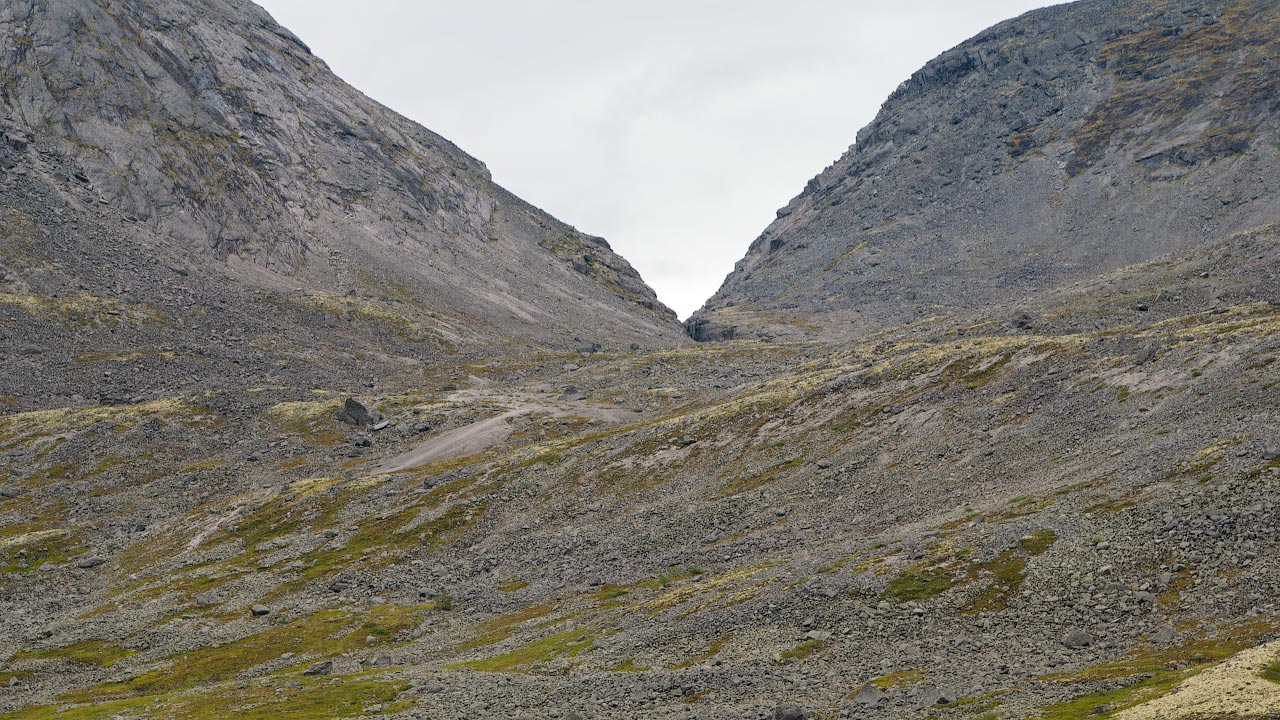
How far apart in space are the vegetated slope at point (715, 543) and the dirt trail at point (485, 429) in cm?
137

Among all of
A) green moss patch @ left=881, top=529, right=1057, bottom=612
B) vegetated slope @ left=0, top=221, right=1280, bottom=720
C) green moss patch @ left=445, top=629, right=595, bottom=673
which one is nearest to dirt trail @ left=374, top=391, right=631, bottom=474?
vegetated slope @ left=0, top=221, right=1280, bottom=720

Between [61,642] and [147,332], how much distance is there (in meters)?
107

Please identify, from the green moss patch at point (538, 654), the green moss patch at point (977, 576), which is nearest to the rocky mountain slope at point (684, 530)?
the green moss patch at point (977, 576)

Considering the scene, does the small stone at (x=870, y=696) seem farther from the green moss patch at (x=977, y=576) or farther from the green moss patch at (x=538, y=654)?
the green moss patch at (x=538, y=654)

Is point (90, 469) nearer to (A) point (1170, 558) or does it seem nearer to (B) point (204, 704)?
(B) point (204, 704)

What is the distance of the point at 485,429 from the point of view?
409 feet

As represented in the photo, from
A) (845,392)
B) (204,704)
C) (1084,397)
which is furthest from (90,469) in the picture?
(1084,397)

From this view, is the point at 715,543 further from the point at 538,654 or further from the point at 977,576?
the point at 977,576

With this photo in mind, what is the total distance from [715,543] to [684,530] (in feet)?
14.0

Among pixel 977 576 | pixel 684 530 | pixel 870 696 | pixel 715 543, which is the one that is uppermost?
pixel 684 530

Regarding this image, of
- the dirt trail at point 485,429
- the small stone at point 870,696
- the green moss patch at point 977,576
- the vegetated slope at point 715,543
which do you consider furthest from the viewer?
the dirt trail at point 485,429

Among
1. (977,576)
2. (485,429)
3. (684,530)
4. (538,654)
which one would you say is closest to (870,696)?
(977,576)

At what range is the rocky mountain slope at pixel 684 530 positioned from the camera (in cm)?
4144

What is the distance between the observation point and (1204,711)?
27875mm
